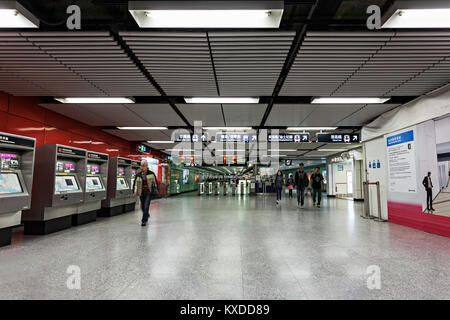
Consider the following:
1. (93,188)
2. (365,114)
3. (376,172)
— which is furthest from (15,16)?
(376,172)

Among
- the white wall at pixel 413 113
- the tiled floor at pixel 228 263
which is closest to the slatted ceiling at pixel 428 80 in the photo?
the white wall at pixel 413 113

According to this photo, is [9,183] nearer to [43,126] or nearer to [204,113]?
[43,126]

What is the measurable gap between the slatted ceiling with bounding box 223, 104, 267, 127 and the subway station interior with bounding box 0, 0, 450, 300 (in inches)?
4.2

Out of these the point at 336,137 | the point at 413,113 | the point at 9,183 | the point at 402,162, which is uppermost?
the point at 413,113

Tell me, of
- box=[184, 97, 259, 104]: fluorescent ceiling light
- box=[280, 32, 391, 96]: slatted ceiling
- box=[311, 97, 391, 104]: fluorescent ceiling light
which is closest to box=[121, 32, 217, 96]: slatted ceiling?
box=[184, 97, 259, 104]: fluorescent ceiling light

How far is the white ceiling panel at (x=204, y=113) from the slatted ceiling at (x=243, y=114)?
0.24 m

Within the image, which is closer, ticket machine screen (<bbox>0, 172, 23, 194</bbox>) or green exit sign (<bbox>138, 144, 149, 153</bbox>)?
ticket machine screen (<bbox>0, 172, 23, 194</bbox>)

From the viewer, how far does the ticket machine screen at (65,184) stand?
5.22 meters

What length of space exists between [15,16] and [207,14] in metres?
2.41

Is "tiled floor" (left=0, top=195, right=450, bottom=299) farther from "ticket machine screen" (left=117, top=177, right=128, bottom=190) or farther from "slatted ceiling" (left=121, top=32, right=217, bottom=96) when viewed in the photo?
"slatted ceiling" (left=121, top=32, right=217, bottom=96)

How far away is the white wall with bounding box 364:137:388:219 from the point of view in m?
6.68

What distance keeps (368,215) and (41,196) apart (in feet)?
28.2

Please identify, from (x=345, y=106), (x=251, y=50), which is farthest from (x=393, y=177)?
(x=251, y=50)

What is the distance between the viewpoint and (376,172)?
23.1ft
